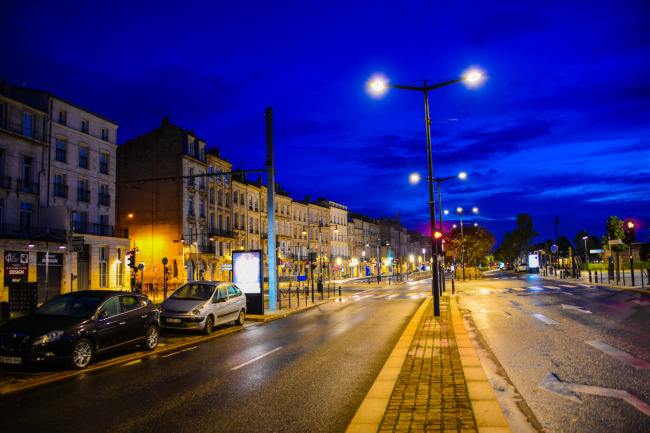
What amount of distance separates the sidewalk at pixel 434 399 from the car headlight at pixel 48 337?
623cm

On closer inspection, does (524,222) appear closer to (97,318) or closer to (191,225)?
(191,225)

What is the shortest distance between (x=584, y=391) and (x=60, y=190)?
41.3 metres

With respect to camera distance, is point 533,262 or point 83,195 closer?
point 83,195

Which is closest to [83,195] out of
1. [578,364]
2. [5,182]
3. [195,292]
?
[5,182]

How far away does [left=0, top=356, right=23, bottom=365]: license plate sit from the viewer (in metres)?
9.50

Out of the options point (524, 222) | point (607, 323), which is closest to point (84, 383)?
point (607, 323)

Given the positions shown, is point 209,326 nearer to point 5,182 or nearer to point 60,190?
point 5,182

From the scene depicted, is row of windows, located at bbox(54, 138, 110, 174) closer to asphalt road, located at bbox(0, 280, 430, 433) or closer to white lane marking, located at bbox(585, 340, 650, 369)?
asphalt road, located at bbox(0, 280, 430, 433)

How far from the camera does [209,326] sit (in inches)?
633

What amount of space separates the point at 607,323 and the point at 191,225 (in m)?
45.9

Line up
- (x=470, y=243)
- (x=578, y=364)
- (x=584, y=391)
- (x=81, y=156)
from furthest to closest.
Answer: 1. (x=470, y=243)
2. (x=81, y=156)
3. (x=578, y=364)
4. (x=584, y=391)

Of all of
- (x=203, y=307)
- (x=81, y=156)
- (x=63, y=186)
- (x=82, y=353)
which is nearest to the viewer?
(x=82, y=353)

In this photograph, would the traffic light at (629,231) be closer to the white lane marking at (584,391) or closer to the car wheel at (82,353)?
the white lane marking at (584,391)

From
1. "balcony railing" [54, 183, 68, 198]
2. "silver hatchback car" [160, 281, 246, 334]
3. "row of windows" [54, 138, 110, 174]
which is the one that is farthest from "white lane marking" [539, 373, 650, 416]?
"row of windows" [54, 138, 110, 174]
